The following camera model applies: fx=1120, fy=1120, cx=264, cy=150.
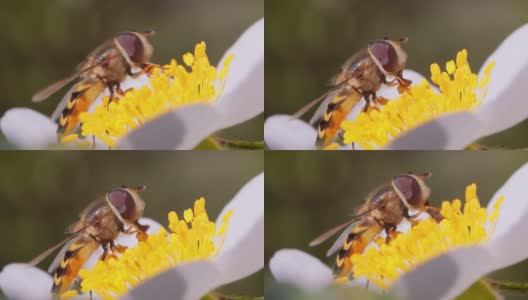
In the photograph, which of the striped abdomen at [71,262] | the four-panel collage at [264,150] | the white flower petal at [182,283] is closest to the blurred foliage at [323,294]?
the four-panel collage at [264,150]

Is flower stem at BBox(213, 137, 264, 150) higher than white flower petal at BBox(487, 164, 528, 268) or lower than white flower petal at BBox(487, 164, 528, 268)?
higher

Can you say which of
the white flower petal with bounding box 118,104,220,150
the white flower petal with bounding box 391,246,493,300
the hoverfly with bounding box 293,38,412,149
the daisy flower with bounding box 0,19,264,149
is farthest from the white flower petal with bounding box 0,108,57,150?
the white flower petal with bounding box 391,246,493,300

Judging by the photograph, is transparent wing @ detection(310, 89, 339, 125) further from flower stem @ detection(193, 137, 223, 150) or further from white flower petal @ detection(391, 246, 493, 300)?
white flower petal @ detection(391, 246, 493, 300)

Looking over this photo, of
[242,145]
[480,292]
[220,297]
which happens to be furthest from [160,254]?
[480,292]

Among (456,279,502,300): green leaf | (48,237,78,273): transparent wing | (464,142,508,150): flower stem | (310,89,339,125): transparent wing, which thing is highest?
(310,89,339,125): transparent wing

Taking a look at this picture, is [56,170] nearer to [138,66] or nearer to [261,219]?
[138,66]
